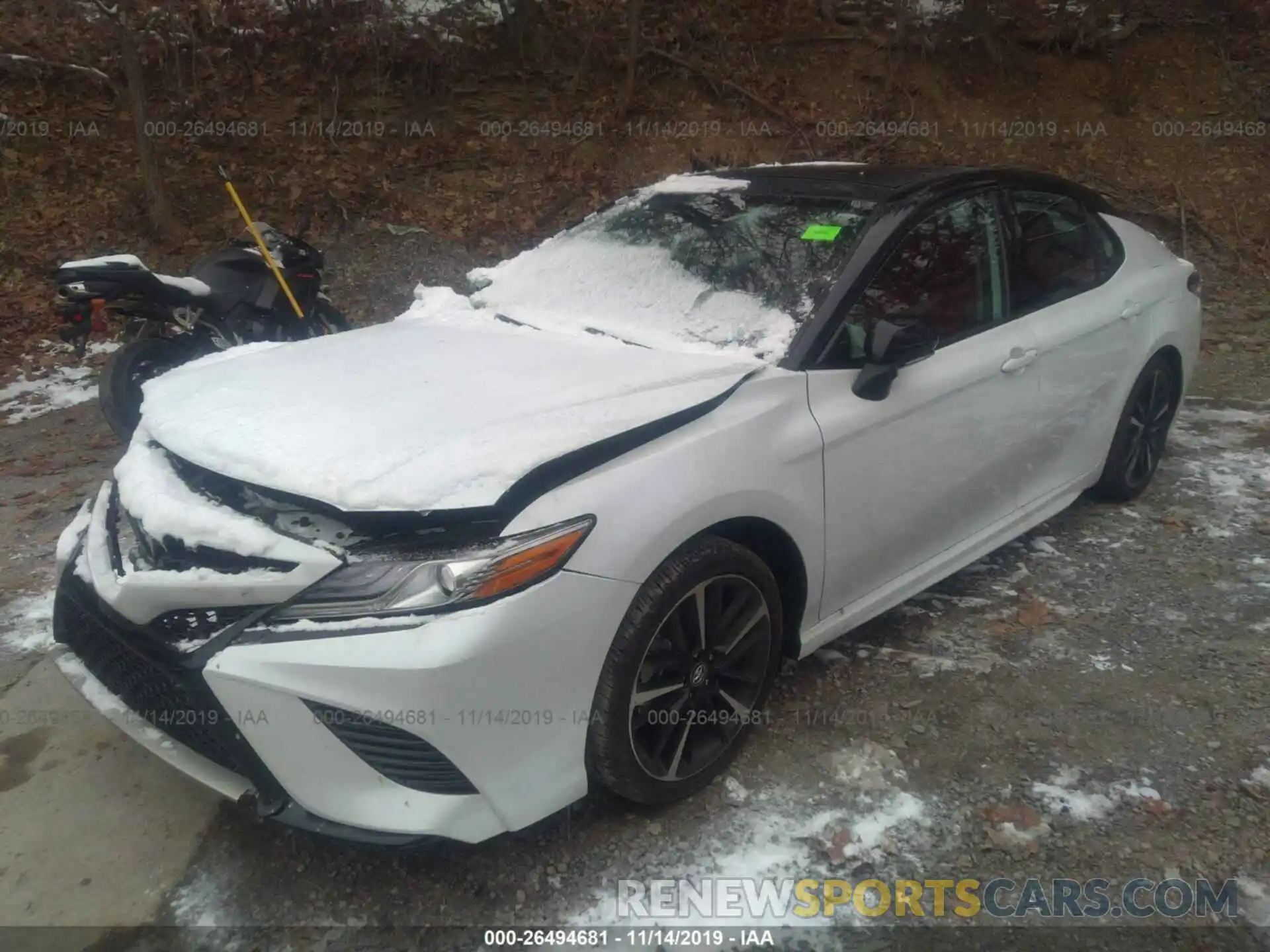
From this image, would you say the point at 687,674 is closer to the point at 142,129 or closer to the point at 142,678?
the point at 142,678

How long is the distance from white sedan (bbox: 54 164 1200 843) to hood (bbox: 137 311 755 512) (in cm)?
1

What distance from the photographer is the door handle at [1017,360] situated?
330cm

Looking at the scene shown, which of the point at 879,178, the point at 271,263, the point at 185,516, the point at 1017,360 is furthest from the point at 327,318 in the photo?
the point at 1017,360

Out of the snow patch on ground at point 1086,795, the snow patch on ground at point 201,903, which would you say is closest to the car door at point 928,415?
the snow patch on ground at point 1086,795

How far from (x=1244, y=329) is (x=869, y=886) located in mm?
6709

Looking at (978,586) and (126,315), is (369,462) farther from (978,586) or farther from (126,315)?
(126,315)

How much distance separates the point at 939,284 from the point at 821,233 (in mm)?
448

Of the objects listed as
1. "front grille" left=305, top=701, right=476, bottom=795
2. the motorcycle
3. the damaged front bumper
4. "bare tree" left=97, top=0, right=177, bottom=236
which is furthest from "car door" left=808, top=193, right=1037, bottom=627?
"bare tree" left=97, top=0, right=177, bottom=236

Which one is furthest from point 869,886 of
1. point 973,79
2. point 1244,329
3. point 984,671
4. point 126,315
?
point 973,79

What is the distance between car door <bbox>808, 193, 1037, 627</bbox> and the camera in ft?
9.23

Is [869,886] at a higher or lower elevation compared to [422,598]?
lower

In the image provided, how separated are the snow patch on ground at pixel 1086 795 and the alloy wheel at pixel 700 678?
855mm

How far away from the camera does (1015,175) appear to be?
12.0 ft

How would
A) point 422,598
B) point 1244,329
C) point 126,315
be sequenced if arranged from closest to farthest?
1. point 422,598
2. point 126,315
3. point 1244,329
